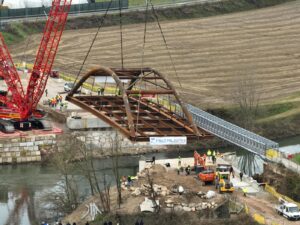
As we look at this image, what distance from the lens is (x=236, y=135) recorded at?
240 feet

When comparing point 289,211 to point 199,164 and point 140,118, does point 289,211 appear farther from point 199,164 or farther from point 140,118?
point 199,164

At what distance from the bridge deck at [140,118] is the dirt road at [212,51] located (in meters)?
37.6

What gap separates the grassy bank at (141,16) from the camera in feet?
438

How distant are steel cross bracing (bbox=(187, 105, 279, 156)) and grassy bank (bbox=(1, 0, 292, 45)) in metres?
57.3

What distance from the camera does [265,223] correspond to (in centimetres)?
5203

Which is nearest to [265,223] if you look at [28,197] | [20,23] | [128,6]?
[28,197]

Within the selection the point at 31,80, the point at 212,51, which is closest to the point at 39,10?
the point at 212,51

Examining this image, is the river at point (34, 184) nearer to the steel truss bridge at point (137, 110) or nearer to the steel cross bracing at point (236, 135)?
the steel cross bracing at point (236, 135)

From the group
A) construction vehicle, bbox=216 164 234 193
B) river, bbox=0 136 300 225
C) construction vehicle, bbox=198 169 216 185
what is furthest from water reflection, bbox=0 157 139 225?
construction vehicle, bbox=216 164 234 193

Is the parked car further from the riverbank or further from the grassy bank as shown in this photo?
the grassy bank

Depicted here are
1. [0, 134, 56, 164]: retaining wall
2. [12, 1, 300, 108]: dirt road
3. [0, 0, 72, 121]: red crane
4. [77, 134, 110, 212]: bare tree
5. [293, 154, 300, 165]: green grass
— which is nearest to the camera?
[77, 134, 110, 212]: bare tree

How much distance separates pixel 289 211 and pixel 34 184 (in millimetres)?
24852

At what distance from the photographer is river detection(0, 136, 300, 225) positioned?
6259 centimetres

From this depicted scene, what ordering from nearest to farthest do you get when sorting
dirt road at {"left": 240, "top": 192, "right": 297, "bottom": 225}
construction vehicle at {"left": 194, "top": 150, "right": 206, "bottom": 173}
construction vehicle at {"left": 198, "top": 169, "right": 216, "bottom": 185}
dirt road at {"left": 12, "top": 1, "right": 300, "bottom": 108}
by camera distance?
dirt road at {"left": 240, "top": 192, "right": 297, "bottom": 225} < construction vehicle at {"left": 198, "top": 169, "right": 216, "bottom": 185} < construction vehicle at {"left": 194, "top": 150, "right": 206, "bottom": 173} < dirt road at {"left": 12, "top": 1, "right": 300, "bottom": 108}
